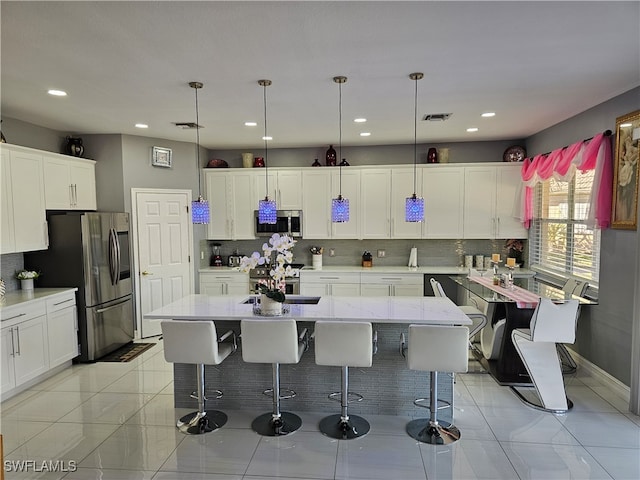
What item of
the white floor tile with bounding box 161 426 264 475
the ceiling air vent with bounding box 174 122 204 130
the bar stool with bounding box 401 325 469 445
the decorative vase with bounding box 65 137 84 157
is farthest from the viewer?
the decorative vase with bounding box 65 137 84 157

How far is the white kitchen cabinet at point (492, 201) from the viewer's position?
5.70 m

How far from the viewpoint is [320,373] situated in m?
3.45

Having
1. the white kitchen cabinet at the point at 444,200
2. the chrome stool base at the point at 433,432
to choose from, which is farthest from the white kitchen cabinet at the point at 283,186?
the chrome stool base at the point at 433,432

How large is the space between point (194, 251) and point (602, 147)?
520 centimetres

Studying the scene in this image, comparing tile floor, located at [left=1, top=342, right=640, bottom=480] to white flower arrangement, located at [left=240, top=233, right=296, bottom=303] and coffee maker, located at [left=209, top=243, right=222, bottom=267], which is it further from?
coffee maker, located at [left=209, top=243, right=222, bottom=267]

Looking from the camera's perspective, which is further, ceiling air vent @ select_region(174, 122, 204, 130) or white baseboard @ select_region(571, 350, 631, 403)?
ceiling air vent @ select_region(174, 122, 204, 130)

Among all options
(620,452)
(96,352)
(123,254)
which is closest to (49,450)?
(96,352)

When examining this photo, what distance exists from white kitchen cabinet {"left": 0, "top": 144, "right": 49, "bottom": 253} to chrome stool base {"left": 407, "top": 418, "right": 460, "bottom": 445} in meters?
4.16

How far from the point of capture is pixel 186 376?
3545 mm

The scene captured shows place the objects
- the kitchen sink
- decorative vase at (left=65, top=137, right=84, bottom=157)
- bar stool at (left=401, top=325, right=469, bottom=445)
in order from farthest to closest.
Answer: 1. decorative vase at (left=65, top=137, right=84, bottom=157)
2. the kitchen sink
3. bar stool at (left=401, top=325, right=469, bottom=445)

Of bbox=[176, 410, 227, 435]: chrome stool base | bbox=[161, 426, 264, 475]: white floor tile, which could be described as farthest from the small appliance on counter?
bbox=[161, 426, 264, 475]: white floor tile

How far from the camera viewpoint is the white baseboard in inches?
140

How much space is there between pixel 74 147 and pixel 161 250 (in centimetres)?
169

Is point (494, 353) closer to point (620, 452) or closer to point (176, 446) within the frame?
point (620, 452)
